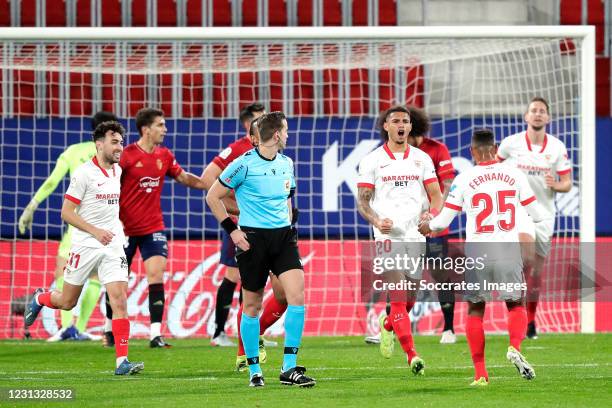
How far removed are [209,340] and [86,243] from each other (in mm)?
3783

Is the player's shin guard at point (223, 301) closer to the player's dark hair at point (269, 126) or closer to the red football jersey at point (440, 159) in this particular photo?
the red football jersey at point (440, 159)

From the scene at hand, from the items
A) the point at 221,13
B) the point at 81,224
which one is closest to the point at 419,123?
the point at 81,224

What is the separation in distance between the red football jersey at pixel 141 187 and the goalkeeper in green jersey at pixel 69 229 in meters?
0.56

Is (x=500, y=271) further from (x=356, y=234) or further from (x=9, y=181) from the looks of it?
(x=9, y=181)

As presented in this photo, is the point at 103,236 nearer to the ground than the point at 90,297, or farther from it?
farther from it

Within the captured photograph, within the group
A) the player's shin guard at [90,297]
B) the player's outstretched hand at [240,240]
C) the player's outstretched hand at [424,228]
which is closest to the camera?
the player's outstretched hand at [240,240]

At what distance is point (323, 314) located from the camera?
13.9 m

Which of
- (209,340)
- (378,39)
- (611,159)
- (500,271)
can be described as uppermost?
(378,39)

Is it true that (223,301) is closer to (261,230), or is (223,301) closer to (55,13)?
(261,230)

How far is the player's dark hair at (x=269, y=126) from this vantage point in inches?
307

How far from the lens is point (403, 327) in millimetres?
8609

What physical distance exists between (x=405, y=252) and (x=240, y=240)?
164 cm

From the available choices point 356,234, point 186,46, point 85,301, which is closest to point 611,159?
point 356,234

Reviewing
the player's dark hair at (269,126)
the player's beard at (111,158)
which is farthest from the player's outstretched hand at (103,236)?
the player's dark hair at (269,126)
